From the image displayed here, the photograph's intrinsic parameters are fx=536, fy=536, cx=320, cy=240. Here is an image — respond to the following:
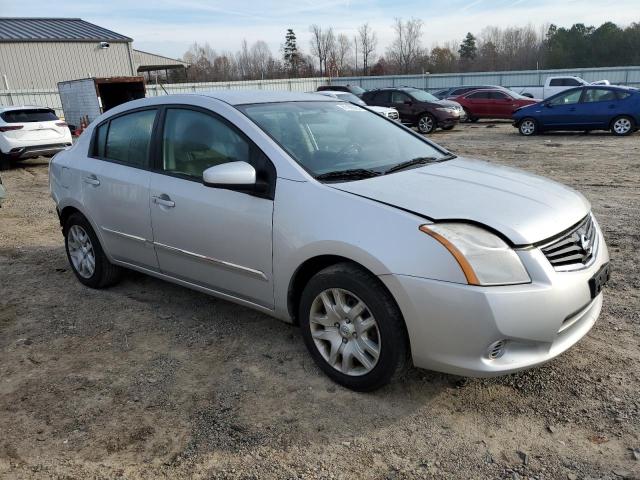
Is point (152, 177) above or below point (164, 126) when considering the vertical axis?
below

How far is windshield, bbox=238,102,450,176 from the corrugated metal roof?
3538 cm

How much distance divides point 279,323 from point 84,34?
37043mm

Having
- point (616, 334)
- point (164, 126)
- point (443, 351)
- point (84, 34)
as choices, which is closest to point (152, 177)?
point (164, 126)

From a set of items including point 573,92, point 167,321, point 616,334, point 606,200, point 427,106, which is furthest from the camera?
point 427,106

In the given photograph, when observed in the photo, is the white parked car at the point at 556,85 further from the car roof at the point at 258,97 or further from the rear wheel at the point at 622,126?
the car roof at the point at 258,97

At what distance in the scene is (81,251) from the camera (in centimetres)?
489

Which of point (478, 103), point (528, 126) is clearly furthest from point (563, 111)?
point (478, 103)

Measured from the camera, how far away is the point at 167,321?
4164 millimetres

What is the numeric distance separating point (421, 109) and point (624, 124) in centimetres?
648

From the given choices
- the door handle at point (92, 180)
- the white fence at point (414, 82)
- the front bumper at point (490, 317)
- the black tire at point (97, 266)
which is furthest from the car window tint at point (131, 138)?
the white fence at point (414, 82)

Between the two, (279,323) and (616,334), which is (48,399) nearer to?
Result: (279,323)

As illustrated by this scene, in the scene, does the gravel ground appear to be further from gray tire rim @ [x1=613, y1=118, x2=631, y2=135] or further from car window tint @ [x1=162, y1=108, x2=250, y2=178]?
gray tire rim @ [x1=613, y1=118, x2=631, y2=135]

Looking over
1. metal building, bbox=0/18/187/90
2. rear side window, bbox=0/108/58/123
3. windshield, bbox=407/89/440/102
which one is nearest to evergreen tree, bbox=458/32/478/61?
metal building, bbox=0/18/187/90

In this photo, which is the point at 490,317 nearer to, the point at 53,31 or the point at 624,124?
the point at 624,124
